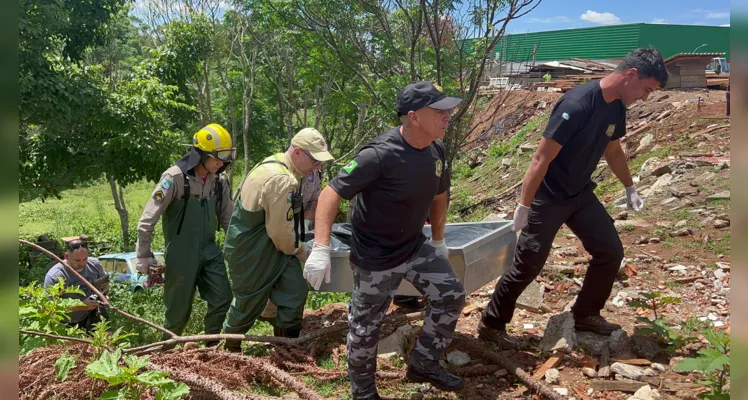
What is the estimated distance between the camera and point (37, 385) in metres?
2.90

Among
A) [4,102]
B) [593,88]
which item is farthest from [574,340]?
[4,102]

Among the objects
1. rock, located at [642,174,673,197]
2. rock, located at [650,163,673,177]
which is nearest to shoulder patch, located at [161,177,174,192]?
rock, located at [642,174,673,197]

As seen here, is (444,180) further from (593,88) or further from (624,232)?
(624,232)

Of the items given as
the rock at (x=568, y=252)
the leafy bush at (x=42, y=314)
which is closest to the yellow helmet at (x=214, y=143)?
the leafy bush at (x=42, y=314)

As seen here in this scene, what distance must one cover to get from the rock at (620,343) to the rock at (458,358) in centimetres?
94

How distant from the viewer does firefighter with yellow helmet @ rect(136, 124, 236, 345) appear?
13.9 ft

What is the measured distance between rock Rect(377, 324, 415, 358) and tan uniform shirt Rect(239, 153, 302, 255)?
96 centimetres

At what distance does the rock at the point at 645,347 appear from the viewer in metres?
3.78

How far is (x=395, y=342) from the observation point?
4.16 metres

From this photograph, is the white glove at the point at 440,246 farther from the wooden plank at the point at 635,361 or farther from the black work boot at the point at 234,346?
the black work boot at the point at 234,346

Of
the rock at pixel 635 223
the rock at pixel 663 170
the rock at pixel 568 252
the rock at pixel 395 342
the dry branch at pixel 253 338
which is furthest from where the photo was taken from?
the rock at pixel 663 170

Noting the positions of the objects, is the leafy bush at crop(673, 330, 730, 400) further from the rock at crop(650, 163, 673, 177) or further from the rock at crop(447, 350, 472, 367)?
the rock at crop(650, 163, 673, 177)

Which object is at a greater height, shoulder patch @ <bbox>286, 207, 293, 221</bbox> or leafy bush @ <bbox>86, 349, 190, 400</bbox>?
shoulder patch @ <bbox>286, 207, 293, 221</bbox>

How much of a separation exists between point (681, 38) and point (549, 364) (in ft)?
96.3
